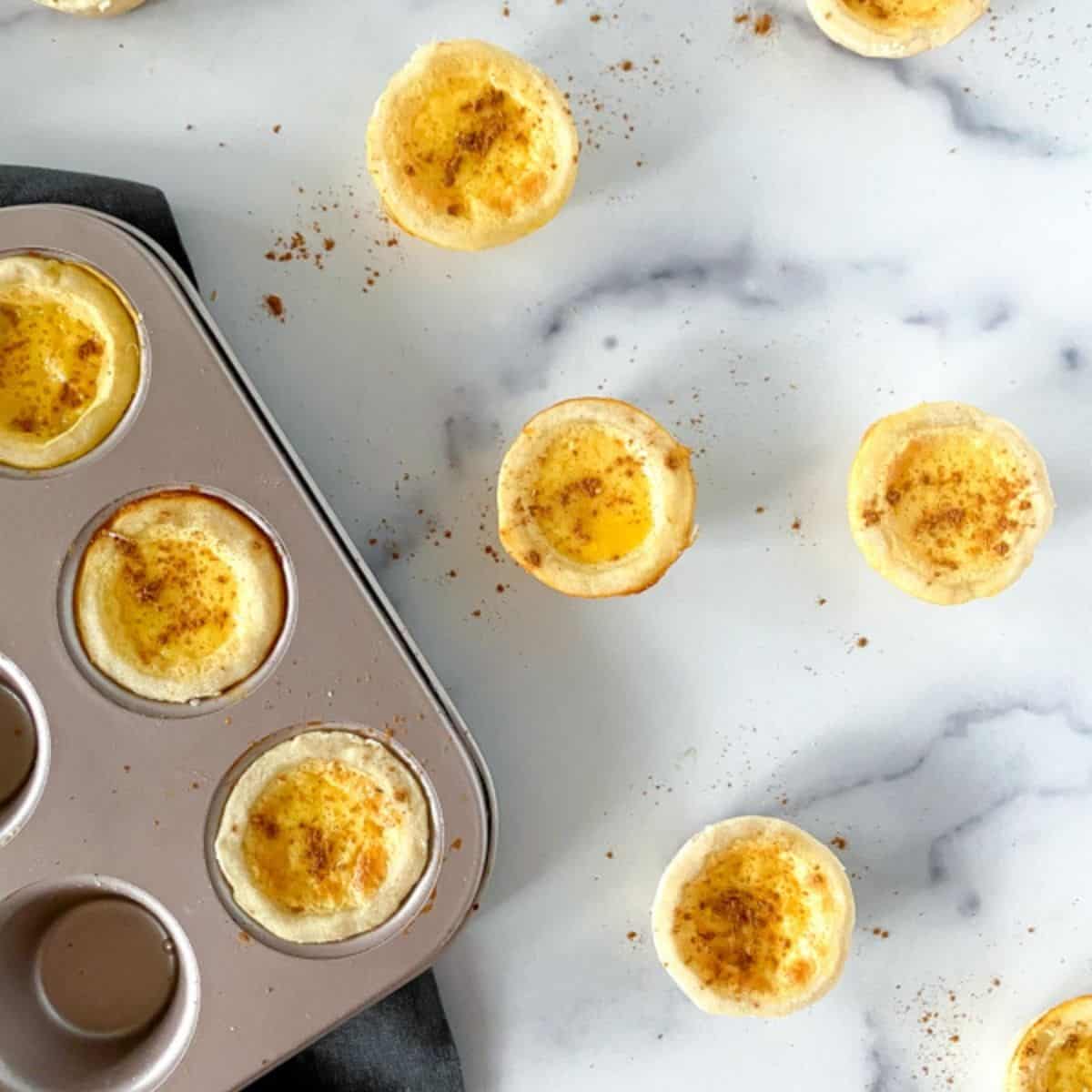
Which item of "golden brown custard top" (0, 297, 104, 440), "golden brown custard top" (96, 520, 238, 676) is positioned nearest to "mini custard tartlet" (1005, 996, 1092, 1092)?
"golden brown custard top" (96, 520, 238, 676)

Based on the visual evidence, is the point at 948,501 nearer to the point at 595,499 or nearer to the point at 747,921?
the point at 595,499

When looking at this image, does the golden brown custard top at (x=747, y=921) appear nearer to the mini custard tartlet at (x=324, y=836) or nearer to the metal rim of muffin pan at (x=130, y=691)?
the mini custard tartlet at (x=324, y=836)

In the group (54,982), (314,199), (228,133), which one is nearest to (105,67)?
(228,133)

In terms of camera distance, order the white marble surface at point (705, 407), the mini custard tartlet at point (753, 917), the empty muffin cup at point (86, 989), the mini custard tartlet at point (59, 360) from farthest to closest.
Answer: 1. the white marble surface at point (705, 407)
2. the mini custard tartlet at point (753, 917)
3. the empty muffin cup at point (86, 989)
4. the mini custard tartlet at point (59, 360)

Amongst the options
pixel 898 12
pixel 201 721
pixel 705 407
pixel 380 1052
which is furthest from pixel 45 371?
pixel 898 12

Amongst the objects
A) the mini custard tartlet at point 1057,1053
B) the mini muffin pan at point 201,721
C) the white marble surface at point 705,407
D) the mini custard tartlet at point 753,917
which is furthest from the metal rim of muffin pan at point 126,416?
the mini custard tartlet at point 1057,1053

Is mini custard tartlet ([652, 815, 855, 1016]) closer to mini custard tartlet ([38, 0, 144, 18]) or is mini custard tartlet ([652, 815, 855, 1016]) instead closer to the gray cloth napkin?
the gray cloth napkin

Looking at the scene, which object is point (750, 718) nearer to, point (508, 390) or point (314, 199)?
point (508, 390)
